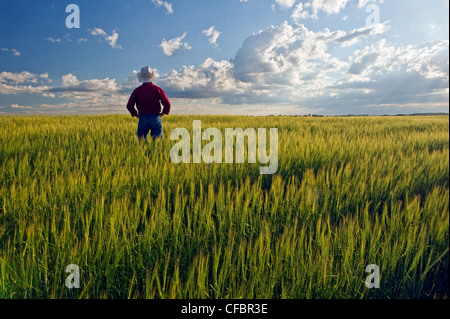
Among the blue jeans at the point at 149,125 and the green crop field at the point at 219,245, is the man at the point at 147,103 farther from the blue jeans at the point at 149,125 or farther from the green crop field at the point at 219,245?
the green crop field at the point at 219,245

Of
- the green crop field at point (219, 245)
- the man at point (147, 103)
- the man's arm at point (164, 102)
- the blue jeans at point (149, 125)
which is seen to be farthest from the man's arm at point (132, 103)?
the green crop field at point (219, 245)

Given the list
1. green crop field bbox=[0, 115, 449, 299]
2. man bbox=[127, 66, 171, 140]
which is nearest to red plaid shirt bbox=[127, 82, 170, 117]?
man bbox=[127, 66, 171, 140]

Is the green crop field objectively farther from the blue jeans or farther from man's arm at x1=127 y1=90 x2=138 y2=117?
man's arm at x1=127 y1=90 x2=138 y2=117

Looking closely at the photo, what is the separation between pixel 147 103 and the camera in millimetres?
4621

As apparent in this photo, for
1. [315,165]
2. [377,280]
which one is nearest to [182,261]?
[377,280]

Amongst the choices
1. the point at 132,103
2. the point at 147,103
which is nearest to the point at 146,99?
the point at 147,103

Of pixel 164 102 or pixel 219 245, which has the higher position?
pixel 164 102

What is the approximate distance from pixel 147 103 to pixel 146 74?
52 centimetres

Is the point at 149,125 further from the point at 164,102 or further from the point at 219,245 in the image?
the point at 219,245

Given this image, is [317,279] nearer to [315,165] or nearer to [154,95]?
[315,165]

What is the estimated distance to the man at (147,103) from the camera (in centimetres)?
463

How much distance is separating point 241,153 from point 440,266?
7.03 ft
